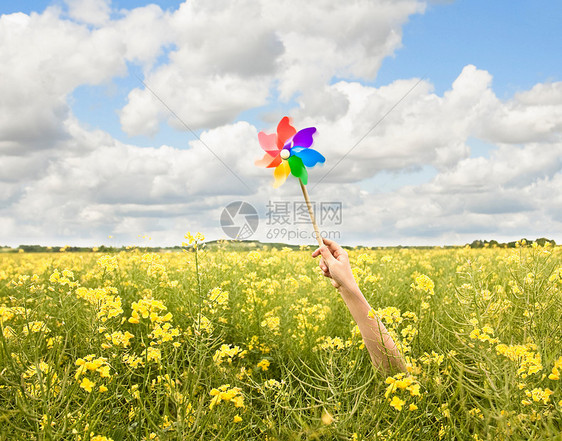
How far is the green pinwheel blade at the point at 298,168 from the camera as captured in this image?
9.58 ft

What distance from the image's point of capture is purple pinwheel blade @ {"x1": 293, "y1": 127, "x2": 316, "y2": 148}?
116 inches

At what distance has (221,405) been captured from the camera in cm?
235

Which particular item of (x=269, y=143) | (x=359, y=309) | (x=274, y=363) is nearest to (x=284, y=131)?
(x=269, y=143)

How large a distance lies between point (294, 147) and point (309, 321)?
6.31 feet

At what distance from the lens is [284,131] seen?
296cm

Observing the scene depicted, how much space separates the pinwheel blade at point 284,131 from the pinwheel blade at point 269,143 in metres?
0.04

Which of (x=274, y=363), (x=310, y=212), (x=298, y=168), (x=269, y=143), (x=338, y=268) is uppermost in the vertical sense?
(x=269, y=143)

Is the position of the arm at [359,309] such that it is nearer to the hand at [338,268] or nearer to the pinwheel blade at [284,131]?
the hand at [338,268]

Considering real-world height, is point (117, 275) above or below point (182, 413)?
above

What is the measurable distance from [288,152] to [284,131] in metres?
0.15

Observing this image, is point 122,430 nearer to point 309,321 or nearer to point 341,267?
point 341,267

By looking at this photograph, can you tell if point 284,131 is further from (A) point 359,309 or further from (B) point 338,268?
(A) point 359,309

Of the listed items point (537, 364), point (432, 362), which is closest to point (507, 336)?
point (432, 362)

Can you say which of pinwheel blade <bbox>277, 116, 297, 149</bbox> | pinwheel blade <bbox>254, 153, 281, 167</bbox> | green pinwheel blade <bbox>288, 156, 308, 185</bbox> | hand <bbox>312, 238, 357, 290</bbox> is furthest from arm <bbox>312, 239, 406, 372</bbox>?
pinwheel blade <bbox>277, 116, 297, 149</bbox>
